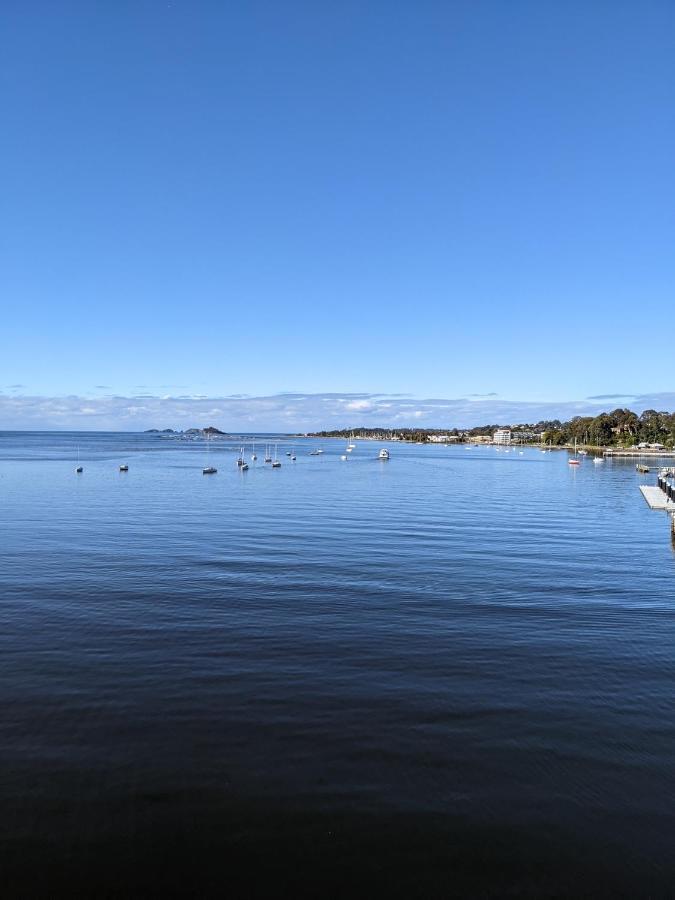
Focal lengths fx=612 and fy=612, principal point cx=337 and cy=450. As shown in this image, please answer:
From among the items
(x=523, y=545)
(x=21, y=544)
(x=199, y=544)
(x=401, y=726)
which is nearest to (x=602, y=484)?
(x=523, y=545)

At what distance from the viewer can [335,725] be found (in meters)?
12.6

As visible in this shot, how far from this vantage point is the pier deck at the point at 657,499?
5623cm

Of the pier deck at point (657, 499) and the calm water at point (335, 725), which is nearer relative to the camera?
the calm water at point (335, 725)

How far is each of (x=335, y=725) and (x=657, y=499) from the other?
192 feet

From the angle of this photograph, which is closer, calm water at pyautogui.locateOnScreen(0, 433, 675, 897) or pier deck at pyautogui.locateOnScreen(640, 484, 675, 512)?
calm water at pyautogui.locateOnScreen(0, 433, 675, 897)

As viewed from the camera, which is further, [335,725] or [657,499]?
[657,499]

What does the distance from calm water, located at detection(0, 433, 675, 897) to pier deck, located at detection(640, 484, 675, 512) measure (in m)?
30.2

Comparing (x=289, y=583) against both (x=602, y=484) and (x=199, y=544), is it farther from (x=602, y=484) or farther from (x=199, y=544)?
(x=602, y=484)

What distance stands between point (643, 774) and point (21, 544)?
102 ft

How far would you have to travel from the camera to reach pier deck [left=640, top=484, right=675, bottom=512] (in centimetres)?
5623

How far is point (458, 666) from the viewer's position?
52.4ft

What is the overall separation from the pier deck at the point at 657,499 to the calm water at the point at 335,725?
99.0ft

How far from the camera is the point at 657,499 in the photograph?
61.6 metres

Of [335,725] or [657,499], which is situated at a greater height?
[335,725]
